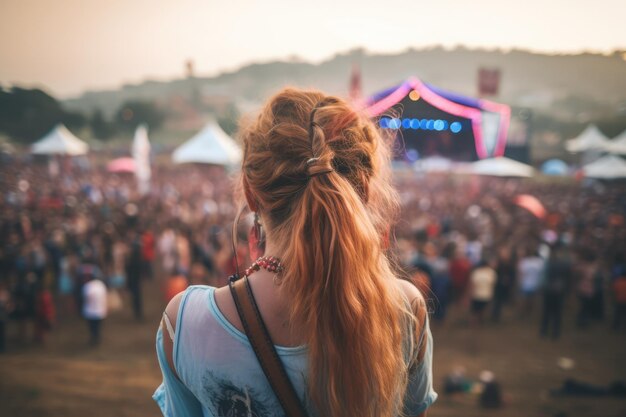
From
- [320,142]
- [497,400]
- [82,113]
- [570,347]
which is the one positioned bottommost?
[570,347]

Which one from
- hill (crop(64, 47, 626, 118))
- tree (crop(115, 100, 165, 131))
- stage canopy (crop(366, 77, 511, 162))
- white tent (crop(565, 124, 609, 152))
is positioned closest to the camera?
stage canopy (crop(366, 77, 511, 162))

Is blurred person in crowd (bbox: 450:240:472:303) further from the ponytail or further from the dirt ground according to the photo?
the ponytail

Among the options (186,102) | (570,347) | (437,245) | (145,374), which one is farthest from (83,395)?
(186,102)

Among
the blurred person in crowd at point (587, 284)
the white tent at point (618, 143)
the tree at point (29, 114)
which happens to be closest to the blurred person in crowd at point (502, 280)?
the blurred person in crowd at point (587, 284)

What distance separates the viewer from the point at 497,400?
4047 millimetres

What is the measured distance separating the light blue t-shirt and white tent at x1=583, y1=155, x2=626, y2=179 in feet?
47.2

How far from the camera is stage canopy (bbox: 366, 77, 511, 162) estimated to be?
3.76m

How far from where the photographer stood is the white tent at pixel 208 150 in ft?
31.6

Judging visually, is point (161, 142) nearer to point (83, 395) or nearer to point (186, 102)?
point (186, 102)

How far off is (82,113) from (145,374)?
5106 mm

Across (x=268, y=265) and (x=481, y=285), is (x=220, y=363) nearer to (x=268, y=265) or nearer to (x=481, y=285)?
(x=268, y=265)

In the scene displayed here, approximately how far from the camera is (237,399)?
77cm

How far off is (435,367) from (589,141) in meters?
12.6

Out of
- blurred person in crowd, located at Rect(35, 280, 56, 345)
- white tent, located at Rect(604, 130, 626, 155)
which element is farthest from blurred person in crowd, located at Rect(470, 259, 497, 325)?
white tent, located at Rect(604, 130, 626, 155)
